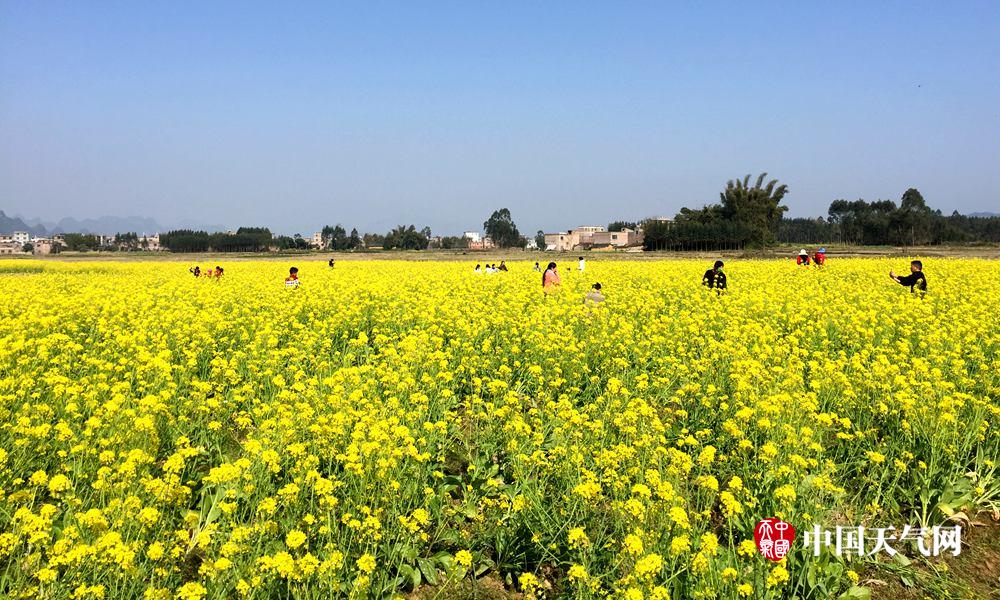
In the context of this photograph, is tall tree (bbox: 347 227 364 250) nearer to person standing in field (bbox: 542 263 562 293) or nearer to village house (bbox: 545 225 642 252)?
village house (bbox: 545 225 642 252)

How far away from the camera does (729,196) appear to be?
82.8 metres

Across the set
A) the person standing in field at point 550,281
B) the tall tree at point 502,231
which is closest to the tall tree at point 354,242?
the tall tree at point 502,231

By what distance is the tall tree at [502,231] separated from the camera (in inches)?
5832

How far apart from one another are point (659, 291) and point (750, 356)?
304 inches

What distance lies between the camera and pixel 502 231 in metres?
149

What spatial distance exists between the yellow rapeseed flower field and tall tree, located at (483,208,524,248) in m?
140

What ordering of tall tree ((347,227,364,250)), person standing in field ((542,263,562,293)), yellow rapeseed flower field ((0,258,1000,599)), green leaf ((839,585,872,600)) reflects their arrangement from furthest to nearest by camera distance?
tall tree ((347,227,364,250))
person standing in field ((542,263,562,293))
green leaf ((839,585,872,600))
yellow rapeseed flower field ((0,258,1000,599))

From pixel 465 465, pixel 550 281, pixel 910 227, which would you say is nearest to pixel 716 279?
pixel 550 281

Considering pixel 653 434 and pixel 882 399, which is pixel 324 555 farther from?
pixel 882 399

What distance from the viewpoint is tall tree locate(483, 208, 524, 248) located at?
14812 centimetres

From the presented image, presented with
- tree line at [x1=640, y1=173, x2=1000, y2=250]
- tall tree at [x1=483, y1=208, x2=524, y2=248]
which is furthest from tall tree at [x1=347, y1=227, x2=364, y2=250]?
tree line at [x1=640, y1=173, x2=1000, y2=250]

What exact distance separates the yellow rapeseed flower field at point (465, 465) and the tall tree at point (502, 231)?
140 metres

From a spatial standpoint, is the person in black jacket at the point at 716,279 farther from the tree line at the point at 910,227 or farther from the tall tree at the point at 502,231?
the tall tree at the point at 502,231

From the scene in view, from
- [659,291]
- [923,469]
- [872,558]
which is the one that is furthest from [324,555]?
[659,291]
